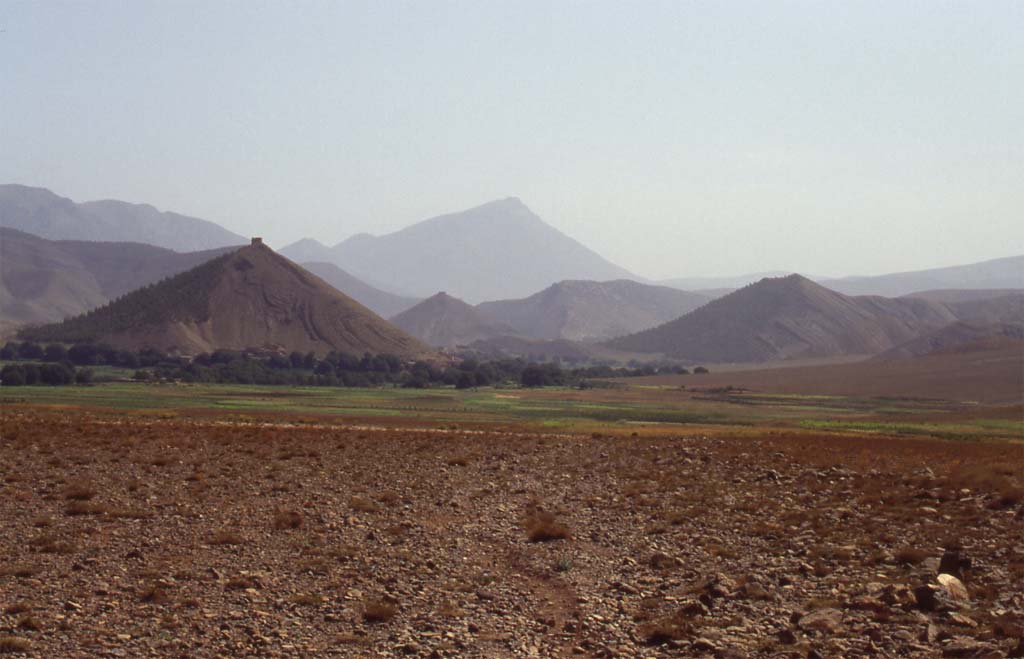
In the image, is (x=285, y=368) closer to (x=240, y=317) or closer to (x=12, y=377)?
(x=240, y=317)

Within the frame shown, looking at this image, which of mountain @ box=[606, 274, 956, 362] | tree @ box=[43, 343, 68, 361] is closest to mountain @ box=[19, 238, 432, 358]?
tree @ box=[43, 343, 68, 361]

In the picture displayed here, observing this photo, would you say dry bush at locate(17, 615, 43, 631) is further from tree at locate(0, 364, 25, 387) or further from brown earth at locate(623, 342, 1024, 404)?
brown earth at locate(623, 342, 1024, 404)

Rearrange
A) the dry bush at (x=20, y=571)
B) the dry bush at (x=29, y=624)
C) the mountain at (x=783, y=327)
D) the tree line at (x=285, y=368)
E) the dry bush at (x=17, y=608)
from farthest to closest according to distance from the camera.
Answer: the mountain at (x=783, y=327)
the tree line at (x=285, y=368)
the dry bush at (x=20, y=571)
the dry bush at (x=17, y=608)
the dry bush at (x=29, y=624)

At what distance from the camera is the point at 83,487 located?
20125 mm

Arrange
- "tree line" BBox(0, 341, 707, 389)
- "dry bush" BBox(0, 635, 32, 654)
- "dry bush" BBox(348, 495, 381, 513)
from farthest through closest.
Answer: "tree line" BBox(0, 341, 707, 389)
"dry bush" BBox(348, 495, 381, 513)
"dry bush" BBox(0, 635, 32, 654)

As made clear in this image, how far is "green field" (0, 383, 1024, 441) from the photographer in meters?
51.3

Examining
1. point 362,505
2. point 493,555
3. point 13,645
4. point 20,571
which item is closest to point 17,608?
point 13,645

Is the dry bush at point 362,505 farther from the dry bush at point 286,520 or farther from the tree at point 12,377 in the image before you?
the tree at point 12,377

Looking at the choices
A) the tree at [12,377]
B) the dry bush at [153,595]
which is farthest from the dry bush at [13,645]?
the tree at [12,377]

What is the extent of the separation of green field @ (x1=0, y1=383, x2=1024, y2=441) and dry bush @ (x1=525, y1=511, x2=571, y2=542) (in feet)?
83.4

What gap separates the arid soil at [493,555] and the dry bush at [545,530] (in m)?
0.04

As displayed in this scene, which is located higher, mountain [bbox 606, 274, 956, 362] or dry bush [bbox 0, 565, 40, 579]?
mountain [bbox 606, 274, 956, 362]

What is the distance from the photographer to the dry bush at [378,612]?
40.9ft

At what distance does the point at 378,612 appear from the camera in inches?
492
